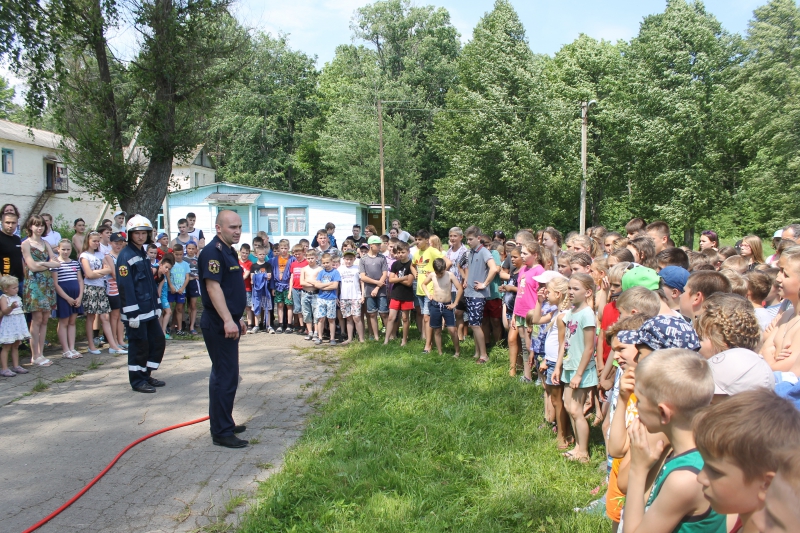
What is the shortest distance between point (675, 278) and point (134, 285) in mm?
6215

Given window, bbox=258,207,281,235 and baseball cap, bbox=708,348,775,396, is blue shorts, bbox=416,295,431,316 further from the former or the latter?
window, bbox=258,207,281,235

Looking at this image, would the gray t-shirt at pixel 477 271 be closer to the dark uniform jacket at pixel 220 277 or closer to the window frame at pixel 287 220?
the dark uniform jacket at pixel 220 277

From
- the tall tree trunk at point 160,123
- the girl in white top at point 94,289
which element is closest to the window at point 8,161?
the tall tree trunk at point 160,123

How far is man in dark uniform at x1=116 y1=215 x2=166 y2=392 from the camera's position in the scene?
705cm

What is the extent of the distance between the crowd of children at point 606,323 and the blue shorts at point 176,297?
0.05 metres

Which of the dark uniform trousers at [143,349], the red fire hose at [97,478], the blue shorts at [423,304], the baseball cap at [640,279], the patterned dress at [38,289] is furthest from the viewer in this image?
the blue shorts at [423,304]

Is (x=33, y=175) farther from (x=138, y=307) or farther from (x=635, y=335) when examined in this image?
(x=635, y=335)

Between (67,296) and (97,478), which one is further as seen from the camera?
(67,296)

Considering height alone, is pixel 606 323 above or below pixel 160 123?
below

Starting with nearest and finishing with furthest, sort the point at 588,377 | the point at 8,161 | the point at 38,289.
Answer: the point at 588,377 → the point at 38,289 → the point at 8,161

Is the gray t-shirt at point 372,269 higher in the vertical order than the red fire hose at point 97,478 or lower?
higher

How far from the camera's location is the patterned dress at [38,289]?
26.9ft

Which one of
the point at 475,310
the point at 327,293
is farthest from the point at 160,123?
the point at 475,310

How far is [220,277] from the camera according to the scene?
212 inches
